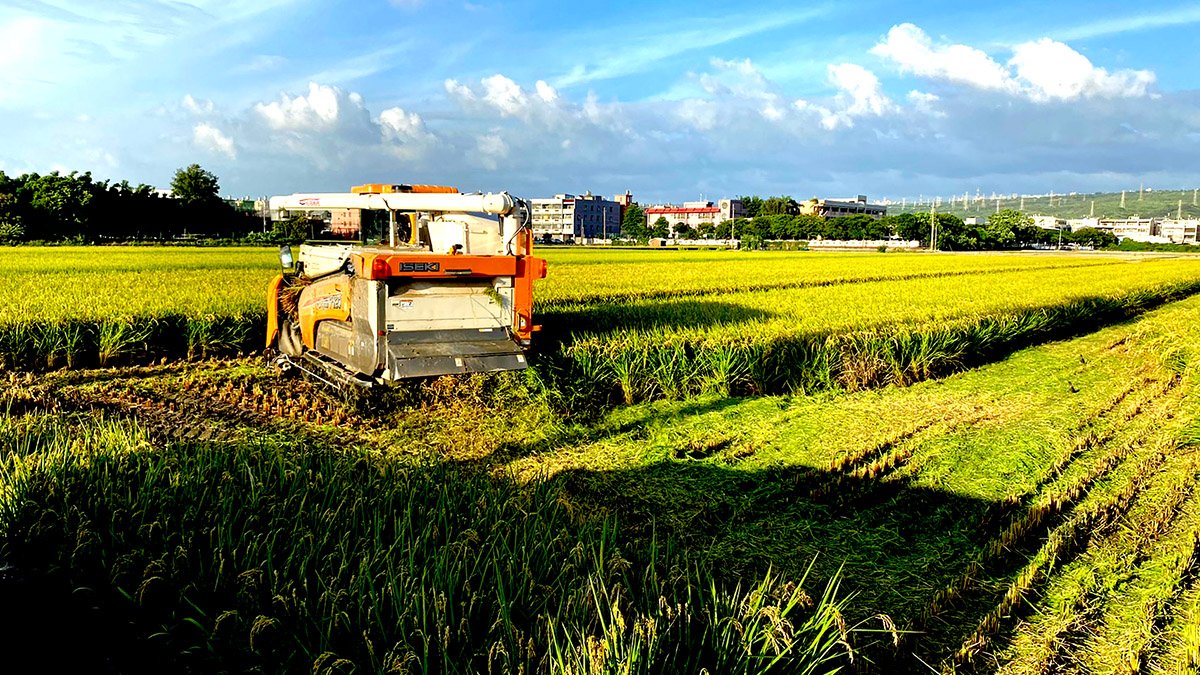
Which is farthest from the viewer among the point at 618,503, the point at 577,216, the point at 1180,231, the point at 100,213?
the point at 1180,231

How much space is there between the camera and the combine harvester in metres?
7.67

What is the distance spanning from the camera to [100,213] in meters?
51.3

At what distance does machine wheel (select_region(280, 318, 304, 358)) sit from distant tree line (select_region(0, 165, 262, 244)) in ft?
115

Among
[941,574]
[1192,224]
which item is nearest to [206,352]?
[941,574]

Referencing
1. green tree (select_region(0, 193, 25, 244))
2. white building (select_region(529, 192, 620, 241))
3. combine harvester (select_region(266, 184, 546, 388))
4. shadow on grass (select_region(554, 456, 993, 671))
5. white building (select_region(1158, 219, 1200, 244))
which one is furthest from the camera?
white building (select_region(1158, 219, 1200, 244))

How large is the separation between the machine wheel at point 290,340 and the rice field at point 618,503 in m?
0.39

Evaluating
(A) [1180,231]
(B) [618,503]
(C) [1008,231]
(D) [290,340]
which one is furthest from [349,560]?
(A) [1180,231]

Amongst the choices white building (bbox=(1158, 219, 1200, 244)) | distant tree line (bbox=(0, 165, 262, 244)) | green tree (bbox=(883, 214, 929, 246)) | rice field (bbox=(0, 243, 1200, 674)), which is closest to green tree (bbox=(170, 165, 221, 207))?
distant tree line (bbox=(0, 165, 262, 244))

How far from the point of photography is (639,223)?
445ft

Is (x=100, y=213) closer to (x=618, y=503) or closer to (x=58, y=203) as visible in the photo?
(x=58, y=203)

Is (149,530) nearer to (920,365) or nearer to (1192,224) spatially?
(920,365)

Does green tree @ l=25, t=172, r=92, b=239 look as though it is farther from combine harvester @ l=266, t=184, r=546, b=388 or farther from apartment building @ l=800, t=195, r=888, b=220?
apartment building @ l=800, t=195, r=888, b=220

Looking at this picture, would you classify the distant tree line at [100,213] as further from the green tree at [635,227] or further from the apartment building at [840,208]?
the apartment building at [840,208]

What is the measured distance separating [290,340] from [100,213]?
50899 millimetres
